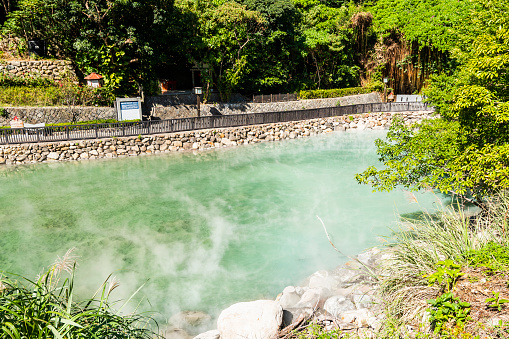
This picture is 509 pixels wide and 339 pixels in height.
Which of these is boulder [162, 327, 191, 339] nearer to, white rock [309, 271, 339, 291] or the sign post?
white rock [309, 271, 339, 291]

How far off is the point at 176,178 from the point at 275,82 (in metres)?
16.9

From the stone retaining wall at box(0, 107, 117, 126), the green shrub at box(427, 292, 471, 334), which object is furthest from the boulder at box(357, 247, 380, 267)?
the stone retaining wall at box(0, 107, 117, 126)

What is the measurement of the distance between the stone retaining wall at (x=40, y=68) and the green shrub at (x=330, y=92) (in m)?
18.6

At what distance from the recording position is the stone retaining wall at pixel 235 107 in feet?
78.8

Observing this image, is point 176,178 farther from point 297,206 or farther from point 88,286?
point 88,286

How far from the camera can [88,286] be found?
8172 mm

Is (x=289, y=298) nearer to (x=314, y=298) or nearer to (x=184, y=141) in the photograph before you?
(x=314, y=298)

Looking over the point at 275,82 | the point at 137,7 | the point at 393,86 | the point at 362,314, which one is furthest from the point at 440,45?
the point at 362,314

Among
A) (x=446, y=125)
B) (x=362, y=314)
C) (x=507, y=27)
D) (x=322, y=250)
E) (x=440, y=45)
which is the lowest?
(x=322, y=250)

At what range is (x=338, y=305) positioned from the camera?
631 cm

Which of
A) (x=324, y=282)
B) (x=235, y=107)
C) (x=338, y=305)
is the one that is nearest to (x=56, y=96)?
(x=235, y=107)

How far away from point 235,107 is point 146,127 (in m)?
8.68

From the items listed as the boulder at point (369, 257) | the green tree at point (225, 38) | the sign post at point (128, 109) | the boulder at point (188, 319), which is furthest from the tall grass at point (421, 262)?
the green tree at point (225, 38)

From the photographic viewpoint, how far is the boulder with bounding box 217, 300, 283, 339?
554 centimetres
